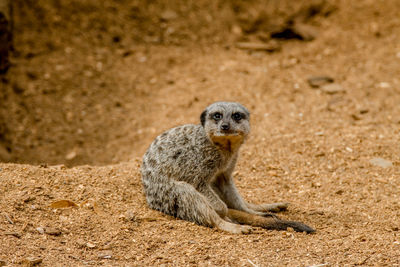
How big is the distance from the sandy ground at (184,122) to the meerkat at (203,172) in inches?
4.7

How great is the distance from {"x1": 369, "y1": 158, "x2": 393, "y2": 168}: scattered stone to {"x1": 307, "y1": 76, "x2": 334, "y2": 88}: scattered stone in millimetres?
2325

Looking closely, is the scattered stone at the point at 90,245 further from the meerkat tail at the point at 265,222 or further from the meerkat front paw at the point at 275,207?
the meerkat front paw at the point at 275,207

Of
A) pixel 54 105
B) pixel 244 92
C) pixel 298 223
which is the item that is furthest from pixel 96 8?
pixel 298 223

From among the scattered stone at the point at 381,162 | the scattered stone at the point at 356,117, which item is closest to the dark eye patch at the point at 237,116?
the scattered stone at the point at 381,162

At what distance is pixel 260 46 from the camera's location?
8.51 meters

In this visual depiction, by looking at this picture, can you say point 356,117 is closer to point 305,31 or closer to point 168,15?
point 305,31

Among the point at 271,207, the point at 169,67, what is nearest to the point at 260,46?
the point at 169,67

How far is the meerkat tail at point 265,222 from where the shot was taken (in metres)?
3.87

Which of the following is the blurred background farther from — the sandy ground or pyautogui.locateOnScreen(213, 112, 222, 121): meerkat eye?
pyautogui.locateOnScreen(213, 112, 222, 121): meerkat eye

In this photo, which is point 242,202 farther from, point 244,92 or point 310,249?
point 244,92

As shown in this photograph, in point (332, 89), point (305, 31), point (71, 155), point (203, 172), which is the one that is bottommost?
point (71, 155)

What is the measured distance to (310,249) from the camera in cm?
354

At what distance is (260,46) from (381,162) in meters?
3.80

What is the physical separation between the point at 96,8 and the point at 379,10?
4.91m
